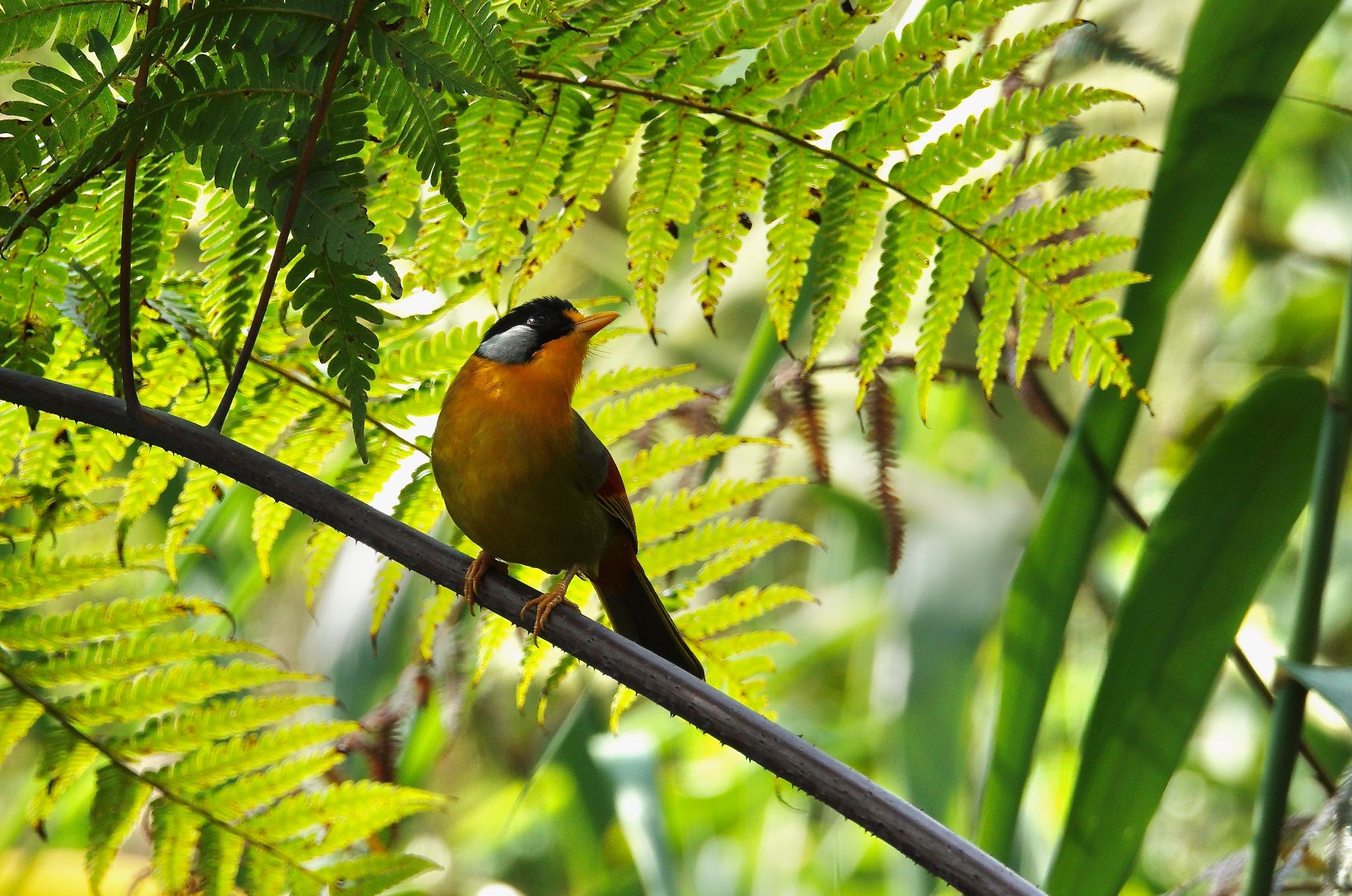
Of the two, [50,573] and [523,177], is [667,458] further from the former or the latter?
[50,573]

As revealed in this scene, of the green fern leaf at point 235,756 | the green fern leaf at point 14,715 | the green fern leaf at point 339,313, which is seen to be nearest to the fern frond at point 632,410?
the green fern leaf at point 235,756

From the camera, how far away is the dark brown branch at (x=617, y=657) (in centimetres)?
96

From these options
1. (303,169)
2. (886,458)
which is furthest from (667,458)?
(303,169)

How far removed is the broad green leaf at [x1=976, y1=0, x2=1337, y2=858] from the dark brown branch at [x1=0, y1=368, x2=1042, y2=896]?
454 mm

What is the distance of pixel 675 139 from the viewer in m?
1.61

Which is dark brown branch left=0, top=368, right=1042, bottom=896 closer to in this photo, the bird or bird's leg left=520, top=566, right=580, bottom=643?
bird's leg left=520, top=566, right=580, bottom=643

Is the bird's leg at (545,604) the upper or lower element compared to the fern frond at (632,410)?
lower

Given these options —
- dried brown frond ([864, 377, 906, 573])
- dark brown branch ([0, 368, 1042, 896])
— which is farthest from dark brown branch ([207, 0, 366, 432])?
dried brown frond ([864, 377, 906, 573])

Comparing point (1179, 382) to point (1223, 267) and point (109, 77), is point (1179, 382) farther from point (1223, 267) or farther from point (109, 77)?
point (109, 77)

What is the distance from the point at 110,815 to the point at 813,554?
289 cm

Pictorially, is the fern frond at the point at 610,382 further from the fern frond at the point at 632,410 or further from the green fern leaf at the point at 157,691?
the green fern leaf at the point at 157,691

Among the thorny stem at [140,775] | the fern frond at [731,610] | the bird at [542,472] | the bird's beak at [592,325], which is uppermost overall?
the bird's beak at [592,325]

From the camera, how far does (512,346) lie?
1.81 meters

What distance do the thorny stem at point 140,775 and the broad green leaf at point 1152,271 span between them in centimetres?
102
